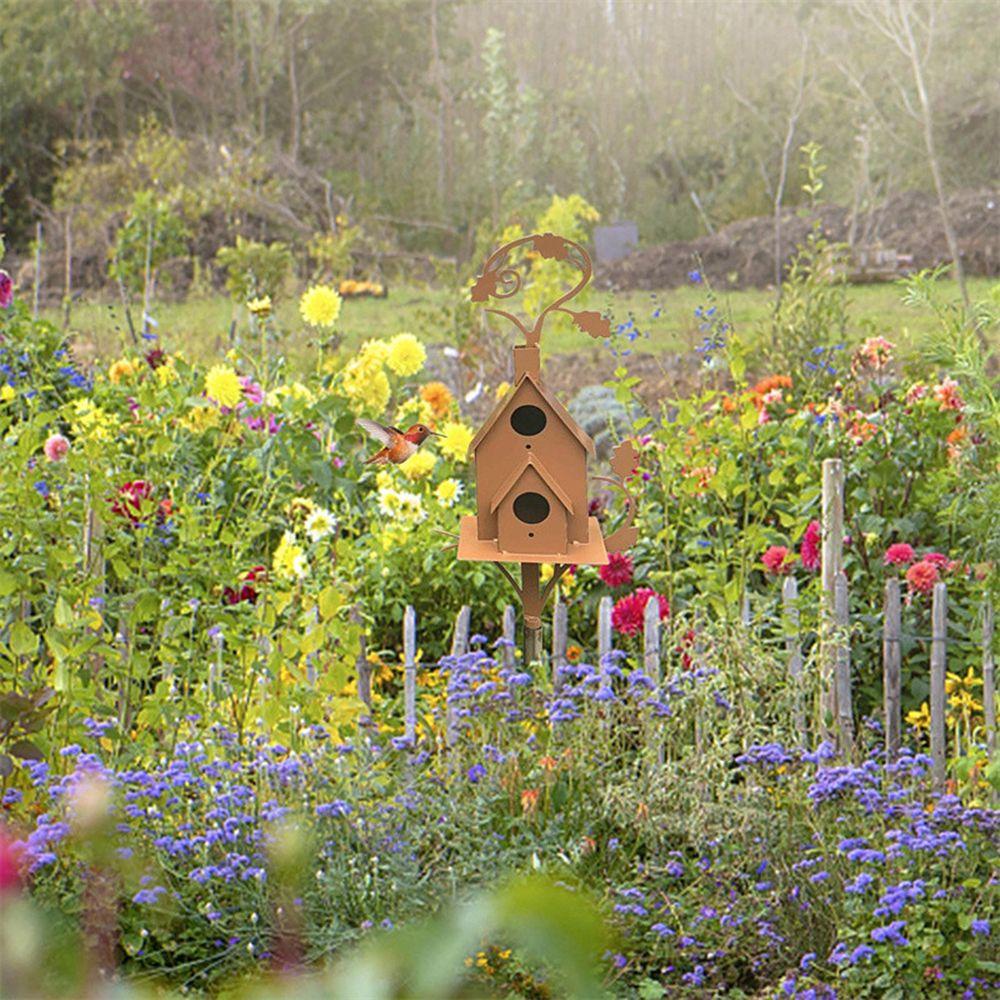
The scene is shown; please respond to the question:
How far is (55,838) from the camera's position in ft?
8.11

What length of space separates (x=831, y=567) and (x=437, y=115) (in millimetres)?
15839

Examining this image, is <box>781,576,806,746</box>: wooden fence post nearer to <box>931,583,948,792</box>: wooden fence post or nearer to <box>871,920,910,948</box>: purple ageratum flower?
<box>931,583,948,792</box>: wooden fence post

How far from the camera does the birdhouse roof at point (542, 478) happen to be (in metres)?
2.38

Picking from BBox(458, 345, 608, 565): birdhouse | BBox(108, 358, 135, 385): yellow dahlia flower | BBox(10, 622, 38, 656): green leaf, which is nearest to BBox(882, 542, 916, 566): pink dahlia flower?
BBox(458, 345, 608, 565): birdhouse

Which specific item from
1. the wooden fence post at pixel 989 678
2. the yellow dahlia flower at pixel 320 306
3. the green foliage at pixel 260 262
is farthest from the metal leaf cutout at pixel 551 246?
the green foliage at pixel 260 262

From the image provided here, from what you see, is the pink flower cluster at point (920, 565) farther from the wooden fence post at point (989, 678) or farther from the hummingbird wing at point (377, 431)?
the hummingbird wing at point (377, 431)

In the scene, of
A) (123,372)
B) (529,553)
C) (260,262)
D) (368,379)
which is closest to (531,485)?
(529,553)

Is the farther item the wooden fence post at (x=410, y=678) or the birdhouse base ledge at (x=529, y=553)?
the wooden fence post at (x=410, y=678)

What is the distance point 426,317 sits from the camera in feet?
33.3

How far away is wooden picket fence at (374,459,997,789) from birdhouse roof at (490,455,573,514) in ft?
3.31

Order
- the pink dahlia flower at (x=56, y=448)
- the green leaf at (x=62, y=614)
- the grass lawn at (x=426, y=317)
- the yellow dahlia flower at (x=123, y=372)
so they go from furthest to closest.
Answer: the grass lawn at (x=426, y=317) < the yellow dahlia flower at (x=123, y=372) < the pink dahlia flower at (x=56, y=448) < the green leaf at (x=62, y=614)

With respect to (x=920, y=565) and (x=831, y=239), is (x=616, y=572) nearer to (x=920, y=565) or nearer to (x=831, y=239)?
(x=920, y=565)

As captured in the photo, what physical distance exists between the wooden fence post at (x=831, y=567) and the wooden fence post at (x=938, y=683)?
21 cm

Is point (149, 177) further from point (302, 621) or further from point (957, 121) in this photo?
point (302, 621)
